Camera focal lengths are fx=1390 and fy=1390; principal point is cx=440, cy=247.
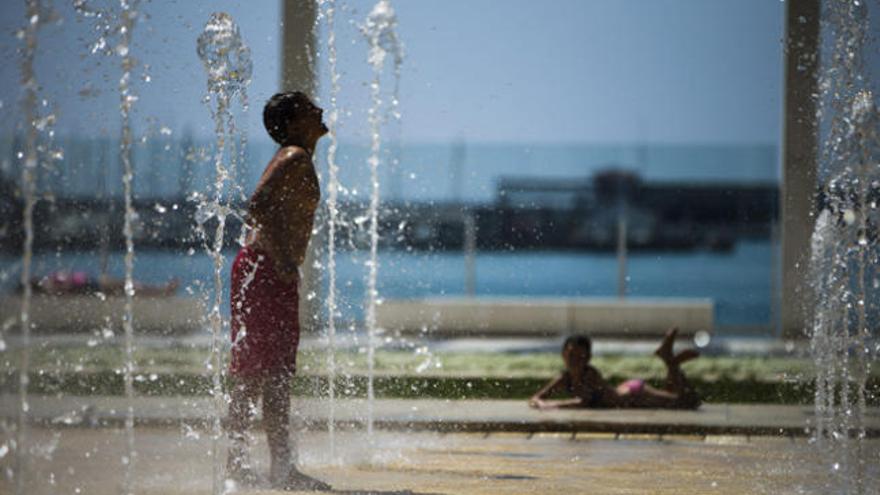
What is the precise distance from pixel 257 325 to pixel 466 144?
10250mm

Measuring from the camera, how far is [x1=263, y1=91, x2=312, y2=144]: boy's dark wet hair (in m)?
Answer: 5.23

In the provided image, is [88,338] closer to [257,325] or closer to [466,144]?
[466,144]

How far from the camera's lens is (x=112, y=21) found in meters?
6.38

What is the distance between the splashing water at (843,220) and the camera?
22.6ft

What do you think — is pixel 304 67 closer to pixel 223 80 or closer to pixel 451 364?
pixel 451 364

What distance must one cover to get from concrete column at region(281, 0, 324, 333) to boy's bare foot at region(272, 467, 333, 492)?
4158mm

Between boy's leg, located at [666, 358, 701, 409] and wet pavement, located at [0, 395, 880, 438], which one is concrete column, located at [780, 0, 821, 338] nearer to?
boy's leg, located at [666, 358, 701, 409]

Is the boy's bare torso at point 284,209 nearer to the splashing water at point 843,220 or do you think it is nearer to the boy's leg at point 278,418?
the boy's leg at point 278,418

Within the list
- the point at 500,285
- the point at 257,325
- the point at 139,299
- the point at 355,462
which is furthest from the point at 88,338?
the point at 257,325

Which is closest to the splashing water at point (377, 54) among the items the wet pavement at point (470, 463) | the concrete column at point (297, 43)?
the wet pavement at point (470, 463)

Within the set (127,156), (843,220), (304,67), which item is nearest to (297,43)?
(304,67)

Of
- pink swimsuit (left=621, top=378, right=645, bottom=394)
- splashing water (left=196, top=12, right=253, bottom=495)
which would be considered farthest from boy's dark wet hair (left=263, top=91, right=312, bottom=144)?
pink swimsuit (left=621, top=378, right=645, bottom=394)

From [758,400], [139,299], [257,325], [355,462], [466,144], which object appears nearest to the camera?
[257,325]

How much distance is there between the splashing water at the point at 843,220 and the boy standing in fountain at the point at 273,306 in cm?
249
